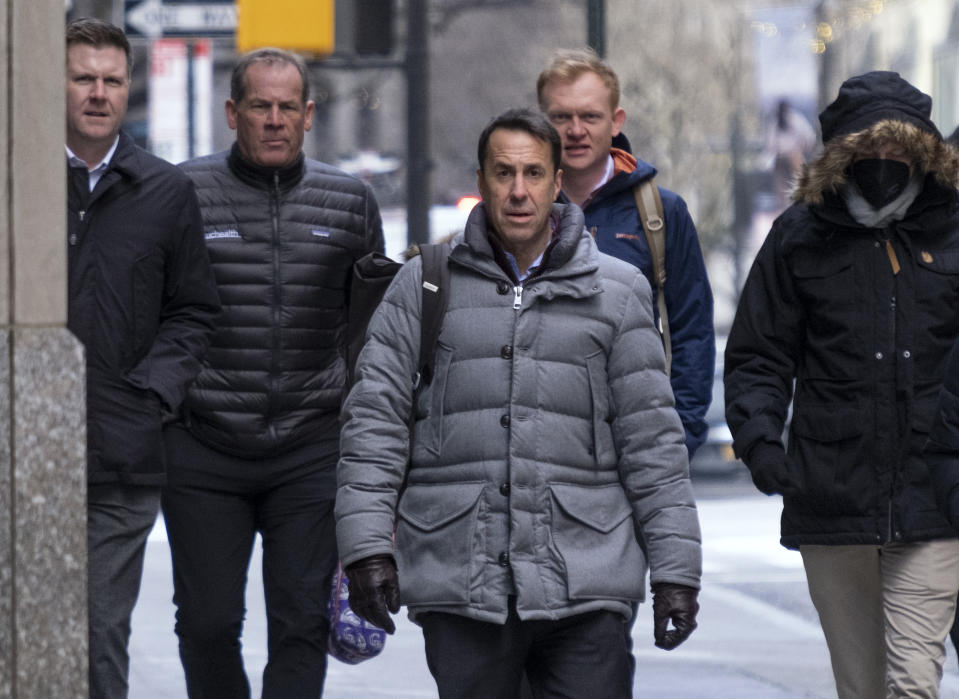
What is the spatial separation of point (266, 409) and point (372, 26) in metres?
6.51

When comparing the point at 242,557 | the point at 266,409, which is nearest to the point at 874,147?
the point at 266,409

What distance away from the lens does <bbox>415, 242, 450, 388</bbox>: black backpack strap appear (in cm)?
478

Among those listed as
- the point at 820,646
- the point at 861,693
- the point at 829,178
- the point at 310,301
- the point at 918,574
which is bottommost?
the point at 820,646

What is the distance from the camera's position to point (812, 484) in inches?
217

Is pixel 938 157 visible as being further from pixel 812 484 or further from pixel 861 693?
pixel 861 693

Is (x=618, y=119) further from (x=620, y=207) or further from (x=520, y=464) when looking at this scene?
(x=520, y=464)

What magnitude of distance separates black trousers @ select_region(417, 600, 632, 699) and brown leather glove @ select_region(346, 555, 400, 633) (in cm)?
16

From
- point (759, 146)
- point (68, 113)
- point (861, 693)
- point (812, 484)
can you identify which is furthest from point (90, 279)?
point (759, 146)

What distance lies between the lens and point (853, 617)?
18.3 feet

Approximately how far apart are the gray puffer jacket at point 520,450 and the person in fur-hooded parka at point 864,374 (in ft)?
2.43

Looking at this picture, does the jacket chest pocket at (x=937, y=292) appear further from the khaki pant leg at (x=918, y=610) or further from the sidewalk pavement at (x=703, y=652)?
the sidewalk pavement at (x=703, y=652)

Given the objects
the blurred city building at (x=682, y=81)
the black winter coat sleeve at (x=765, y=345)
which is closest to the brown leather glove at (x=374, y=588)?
the black winter coat sleeve at (x=765, y=345)

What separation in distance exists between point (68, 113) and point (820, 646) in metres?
5.43

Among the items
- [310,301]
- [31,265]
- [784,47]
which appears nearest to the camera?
[31,265]
